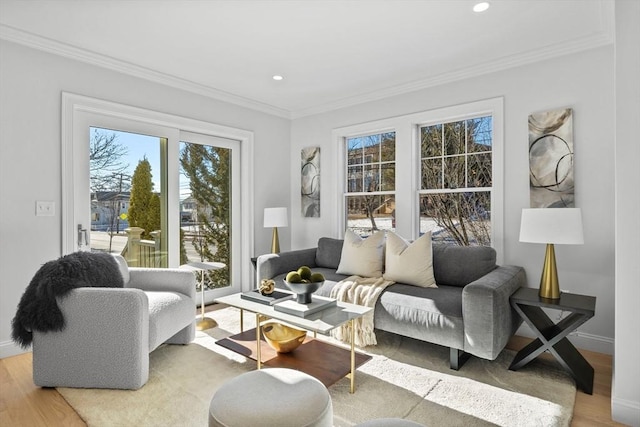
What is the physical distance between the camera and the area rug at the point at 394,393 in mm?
1954

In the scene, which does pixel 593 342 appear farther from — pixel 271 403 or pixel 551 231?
pixel 271 403

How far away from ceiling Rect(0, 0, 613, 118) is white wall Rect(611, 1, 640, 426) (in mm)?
707

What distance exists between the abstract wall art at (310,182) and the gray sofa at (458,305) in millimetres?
1314

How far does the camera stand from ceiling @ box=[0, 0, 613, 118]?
2.41 m

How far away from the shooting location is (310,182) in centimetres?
473

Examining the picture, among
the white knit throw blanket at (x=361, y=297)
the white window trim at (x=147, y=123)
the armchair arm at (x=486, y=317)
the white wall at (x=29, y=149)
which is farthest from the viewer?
the white window trim at (x=147, y=123)

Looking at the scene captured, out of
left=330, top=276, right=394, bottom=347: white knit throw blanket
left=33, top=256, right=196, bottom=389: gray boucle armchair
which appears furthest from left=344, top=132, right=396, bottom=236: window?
left=33, top=256, right=196, bottom=389: gray boucle armchair

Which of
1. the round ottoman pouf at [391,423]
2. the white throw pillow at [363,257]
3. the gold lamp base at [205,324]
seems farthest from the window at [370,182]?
the round ottoman pouf at [391,423]

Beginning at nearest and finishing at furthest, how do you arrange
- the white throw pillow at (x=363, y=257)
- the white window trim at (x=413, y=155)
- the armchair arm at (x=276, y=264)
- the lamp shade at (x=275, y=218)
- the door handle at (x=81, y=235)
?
1. the door handle at (x=81, y=235)
2. the white window trim at (x=413, y=155)
3. the white throw pillow at (x=363, y=257)
4. the armchair arm at (x=276, y=264)
5. the lamp shade at (x=275, y=218)

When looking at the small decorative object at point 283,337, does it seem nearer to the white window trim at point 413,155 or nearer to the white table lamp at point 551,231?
the white table lamp at point 551,231

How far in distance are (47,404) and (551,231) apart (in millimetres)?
3289

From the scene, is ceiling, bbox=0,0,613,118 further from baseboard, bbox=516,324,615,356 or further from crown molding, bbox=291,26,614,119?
baseboard, bbox=516,324,615,356

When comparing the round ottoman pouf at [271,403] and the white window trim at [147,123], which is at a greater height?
the white window trim at [147,123]

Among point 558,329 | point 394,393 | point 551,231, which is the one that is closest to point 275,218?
point 394,393
